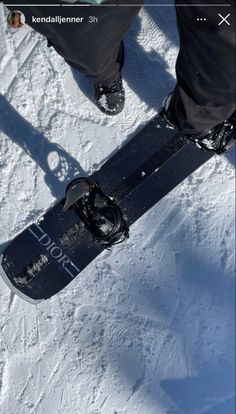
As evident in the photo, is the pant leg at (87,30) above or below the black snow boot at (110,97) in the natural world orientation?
above

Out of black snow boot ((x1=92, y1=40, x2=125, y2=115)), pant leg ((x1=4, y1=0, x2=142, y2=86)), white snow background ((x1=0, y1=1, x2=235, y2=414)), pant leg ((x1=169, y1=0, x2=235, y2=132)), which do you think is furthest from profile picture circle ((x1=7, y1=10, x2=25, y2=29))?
pant leg ((x1=169, y1=0, x2=235, y2=132))

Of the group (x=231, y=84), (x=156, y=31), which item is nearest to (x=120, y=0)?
(x=231, y=84)

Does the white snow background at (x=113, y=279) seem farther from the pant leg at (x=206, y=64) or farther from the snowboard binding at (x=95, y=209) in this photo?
the pant leg at (x=206, y=64)

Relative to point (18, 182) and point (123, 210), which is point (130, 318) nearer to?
point (123, 210)

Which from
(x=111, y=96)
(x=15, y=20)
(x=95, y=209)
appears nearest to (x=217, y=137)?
(x=111, y=96)

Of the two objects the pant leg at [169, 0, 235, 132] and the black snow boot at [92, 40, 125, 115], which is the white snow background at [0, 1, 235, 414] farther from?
the pant leg at [169, 0, 235, 132]

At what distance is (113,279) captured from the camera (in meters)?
2.00

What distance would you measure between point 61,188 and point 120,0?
2.72 ft

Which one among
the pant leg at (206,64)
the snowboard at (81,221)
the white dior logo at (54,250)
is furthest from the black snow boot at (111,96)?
the white dior logo at (54,250)

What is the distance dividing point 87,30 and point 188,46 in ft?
0.98

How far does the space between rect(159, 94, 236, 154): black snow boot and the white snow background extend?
11 centimetres

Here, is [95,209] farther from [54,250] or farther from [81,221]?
[54,250]

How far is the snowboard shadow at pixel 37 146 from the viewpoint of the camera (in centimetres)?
199

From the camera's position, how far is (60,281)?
194cm
